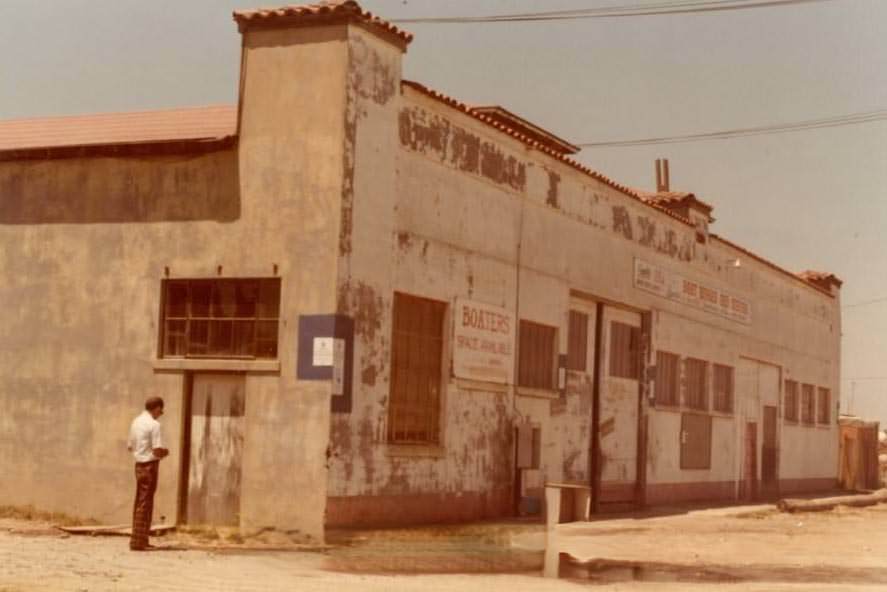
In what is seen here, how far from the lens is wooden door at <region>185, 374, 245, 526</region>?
16719 mm

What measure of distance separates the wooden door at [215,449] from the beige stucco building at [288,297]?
0.10 feet

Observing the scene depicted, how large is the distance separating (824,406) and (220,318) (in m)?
29.1

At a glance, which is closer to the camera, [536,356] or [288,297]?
[288,297]

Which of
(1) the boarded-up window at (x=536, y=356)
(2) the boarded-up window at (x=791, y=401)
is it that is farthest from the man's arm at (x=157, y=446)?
(2) the boarded-up window at (x=791, y=401)

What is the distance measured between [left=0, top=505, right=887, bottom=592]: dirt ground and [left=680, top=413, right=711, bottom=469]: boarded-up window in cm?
874

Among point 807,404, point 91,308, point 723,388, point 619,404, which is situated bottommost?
point 619,404

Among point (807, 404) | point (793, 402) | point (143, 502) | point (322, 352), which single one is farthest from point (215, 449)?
point (807, 404)

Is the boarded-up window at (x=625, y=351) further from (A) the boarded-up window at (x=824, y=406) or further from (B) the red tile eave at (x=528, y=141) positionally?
(A) the boarded-up window at (x=824, y=406)

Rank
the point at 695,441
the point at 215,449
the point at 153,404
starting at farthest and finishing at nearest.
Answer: the point at 695,441 → the point at 215,449 → the point at 153,404

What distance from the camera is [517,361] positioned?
21391 millimetres

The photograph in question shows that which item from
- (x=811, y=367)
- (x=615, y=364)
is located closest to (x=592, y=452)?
(x=615, y=364)

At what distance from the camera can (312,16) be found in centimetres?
1675

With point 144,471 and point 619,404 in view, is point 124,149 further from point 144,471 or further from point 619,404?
point 619,404

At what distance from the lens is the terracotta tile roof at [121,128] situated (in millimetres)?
17875
